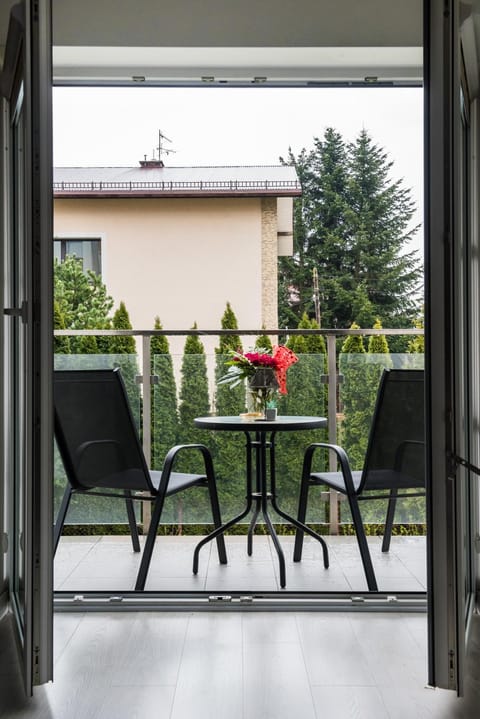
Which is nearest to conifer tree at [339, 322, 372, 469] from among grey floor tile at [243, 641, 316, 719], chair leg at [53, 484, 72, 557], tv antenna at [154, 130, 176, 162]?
chair leg at [53, 484, 72, 557]

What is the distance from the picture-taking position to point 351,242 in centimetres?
984

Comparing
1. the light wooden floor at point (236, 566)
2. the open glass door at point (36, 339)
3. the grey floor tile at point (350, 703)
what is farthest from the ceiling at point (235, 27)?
the grey floor tile at point (350, 703)

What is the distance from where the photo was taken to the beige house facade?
8.43 meters

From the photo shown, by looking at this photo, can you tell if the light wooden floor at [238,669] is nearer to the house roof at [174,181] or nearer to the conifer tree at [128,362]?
the conifer tree at [128,362]

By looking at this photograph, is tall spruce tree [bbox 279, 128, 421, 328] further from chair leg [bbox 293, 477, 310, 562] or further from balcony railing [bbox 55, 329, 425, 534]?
chair leg [bbox 293, 477, 310, 562]

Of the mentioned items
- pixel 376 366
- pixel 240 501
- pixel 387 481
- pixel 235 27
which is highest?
pixel 235 27

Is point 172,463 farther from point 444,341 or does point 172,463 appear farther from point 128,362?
point 444,341

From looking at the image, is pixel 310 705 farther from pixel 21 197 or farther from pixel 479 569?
pixel 21 197

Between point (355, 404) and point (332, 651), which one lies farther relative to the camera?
point (355, 404)

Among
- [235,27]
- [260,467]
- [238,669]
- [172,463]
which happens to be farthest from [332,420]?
[235,27]

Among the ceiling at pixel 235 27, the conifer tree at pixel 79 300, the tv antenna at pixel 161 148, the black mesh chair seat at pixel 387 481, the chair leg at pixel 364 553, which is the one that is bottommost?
the chair leg at pixel 364 553

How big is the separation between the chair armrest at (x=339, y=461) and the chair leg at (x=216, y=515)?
458 mm

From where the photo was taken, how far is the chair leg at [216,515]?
351cm

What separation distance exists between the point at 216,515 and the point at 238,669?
1.42m
